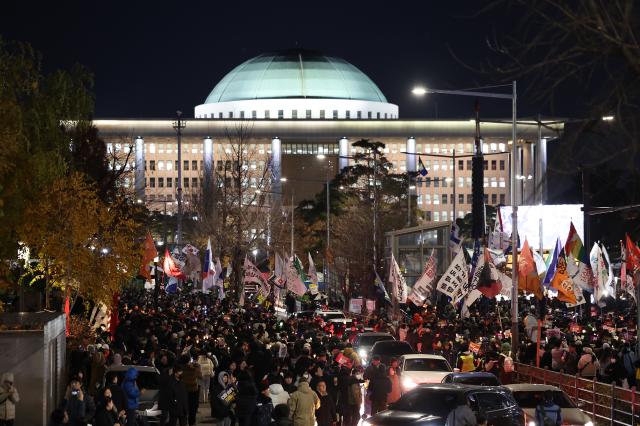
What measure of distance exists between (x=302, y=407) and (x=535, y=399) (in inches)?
148

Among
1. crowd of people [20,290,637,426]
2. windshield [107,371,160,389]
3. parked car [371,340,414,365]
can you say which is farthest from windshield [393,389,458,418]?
parked car [371,340,414,365]

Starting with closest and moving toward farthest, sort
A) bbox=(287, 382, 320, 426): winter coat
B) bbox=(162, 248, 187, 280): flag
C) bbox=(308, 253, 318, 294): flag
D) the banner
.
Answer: bbox=(287, 382, 320, 426): winter coat < bbox=(162, 248, 187, 280): flag < the banner < bbox=(308, 253, 318, 294): flag

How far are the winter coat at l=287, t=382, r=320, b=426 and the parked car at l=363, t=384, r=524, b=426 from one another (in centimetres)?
99

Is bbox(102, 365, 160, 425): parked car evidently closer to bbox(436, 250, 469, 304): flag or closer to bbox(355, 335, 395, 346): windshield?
bbox(355, 335, 395, 346): windshield

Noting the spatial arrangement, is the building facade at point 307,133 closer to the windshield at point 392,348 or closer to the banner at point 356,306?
the banner at point 356,306

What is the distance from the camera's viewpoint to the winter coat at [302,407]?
17.2 metres

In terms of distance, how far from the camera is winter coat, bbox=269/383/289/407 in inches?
708

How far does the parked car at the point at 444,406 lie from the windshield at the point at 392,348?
1134 centimetres

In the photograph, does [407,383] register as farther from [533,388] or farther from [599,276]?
[599,276]

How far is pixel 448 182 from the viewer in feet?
577

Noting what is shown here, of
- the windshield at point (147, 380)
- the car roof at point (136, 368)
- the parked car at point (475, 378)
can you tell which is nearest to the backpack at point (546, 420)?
the parked car at point (475, 378)

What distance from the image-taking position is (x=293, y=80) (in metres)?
181

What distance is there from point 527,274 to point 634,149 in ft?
96.7

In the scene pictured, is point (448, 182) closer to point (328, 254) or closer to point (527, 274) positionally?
point (328, 254)
